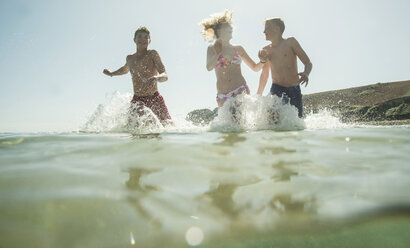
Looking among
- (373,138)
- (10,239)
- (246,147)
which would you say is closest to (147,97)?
(246,147)

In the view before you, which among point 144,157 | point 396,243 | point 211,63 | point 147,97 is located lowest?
point 396,243

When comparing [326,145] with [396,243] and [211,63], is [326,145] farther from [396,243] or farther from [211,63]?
[211,63]

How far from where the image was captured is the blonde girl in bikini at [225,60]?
490 cm

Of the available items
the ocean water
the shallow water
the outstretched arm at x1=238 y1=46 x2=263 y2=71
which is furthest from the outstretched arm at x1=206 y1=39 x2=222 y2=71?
the shallow water

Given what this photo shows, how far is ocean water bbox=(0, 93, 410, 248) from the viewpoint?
918mm

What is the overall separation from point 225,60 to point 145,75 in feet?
6.12

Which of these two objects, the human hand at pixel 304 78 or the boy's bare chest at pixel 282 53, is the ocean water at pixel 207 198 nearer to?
the human hand at pixel 304 78

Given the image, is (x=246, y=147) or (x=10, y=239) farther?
(x=246, y=147)

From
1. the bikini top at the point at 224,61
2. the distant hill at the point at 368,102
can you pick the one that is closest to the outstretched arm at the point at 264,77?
the bikini top at the point at 224,61

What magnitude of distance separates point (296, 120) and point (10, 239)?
13.6ft

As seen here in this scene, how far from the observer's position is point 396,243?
0.92 metres

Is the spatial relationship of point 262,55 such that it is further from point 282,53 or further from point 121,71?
point 121,71

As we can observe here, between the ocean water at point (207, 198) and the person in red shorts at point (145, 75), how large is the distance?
349 centimetres

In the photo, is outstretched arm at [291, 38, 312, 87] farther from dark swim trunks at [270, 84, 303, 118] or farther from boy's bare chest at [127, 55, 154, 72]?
boy's bare chest at [127, 55, 154, 72]
